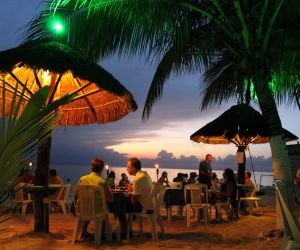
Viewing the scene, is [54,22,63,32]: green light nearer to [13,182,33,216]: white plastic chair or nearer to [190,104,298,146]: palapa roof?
[13,182,33,216]: white plastic chair

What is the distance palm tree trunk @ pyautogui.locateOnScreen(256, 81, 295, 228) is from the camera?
5.82 m

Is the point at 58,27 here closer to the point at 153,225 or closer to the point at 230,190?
the point at 153,225

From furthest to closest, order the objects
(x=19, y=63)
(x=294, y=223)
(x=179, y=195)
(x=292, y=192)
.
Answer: (x=179, y=195) → (x=19, y=63) → (x=292, y=192) → (x=294, y=223)

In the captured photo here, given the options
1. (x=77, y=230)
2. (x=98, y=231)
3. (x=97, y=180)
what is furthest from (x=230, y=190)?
(x=77, y=230)

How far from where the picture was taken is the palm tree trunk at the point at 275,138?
5820mm

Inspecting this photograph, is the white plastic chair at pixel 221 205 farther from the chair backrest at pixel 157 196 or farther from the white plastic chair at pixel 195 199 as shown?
the chair backrest at pixel 157 196

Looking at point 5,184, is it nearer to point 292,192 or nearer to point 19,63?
point 292,192

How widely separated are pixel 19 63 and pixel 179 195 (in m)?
4.64

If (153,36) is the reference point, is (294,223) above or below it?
below

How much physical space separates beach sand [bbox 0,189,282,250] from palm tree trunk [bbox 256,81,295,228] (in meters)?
0.66

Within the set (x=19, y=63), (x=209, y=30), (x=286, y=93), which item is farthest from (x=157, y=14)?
(x=286, y=93)

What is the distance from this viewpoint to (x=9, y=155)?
1.90 m

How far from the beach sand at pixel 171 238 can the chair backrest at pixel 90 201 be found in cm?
41

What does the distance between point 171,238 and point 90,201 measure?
145 centimetres
